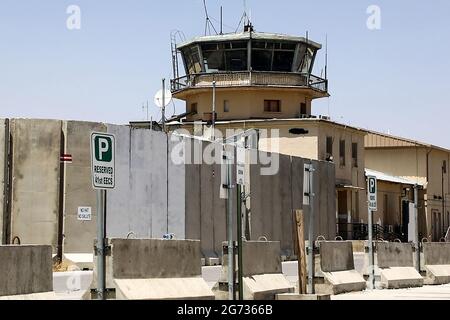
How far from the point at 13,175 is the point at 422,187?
4371 centimetres

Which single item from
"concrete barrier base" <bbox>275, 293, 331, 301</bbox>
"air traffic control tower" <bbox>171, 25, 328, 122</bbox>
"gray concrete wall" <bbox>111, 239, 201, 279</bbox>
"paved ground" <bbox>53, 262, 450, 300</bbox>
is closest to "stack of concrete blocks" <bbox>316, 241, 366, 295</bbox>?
"paved ground" <bbox>53, 262, 450, 300</bbox>

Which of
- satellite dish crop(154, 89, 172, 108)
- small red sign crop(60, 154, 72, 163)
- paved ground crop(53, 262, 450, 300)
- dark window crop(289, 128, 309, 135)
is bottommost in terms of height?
paved ground crop(53, 262, 450, 300)

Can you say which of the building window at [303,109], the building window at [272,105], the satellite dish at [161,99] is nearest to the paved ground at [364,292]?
the satellite dish at [161,99]

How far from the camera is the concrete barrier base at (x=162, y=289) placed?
13758mm

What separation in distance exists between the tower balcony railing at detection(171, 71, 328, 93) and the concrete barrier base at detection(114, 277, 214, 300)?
4421 centimetres

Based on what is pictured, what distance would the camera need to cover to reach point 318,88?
62125 millimetres

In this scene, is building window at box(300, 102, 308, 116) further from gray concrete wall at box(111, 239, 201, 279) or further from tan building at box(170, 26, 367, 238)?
gray concrete wall at box(111, 239, 201, 279)

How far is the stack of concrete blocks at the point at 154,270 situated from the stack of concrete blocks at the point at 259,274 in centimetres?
86

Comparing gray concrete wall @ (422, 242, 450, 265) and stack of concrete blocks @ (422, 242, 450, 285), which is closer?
stack of concrete blocks @ (422, 242, 450, 285)

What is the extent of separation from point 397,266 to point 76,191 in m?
11.8

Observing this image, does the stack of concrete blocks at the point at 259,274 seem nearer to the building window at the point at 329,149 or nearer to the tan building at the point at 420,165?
the building window at the point at 329,149

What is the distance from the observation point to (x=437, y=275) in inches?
1005

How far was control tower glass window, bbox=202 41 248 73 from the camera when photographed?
59.9m

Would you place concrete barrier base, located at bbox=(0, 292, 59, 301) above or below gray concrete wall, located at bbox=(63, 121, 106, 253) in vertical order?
below
